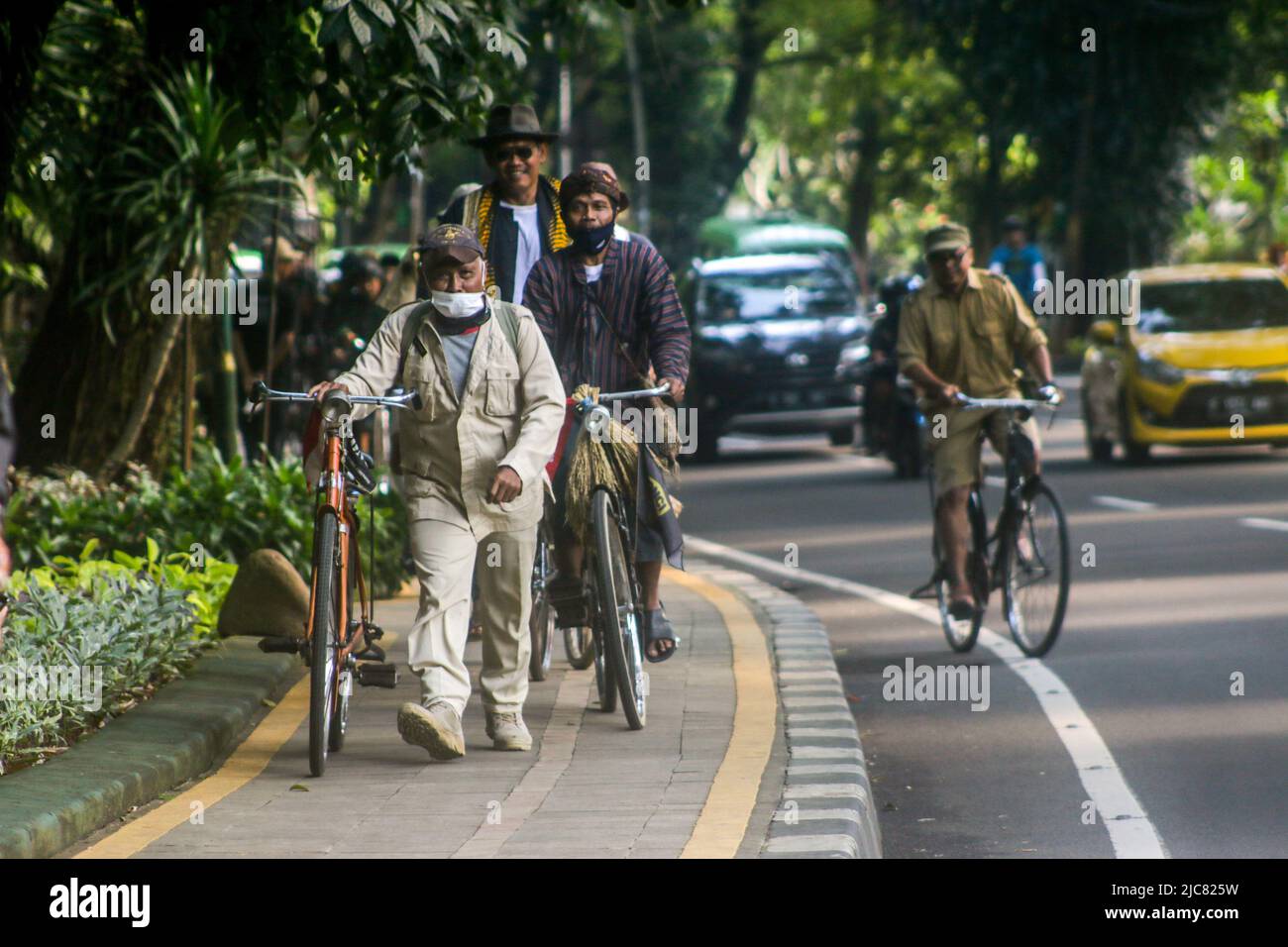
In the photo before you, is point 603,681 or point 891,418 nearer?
point 603,681

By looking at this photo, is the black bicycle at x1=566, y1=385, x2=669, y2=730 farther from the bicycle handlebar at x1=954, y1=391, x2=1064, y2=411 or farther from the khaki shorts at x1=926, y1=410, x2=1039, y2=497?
the khaki shorts at x1=926, y1=410, x2=1039, y2=497

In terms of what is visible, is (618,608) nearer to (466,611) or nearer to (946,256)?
(466,611)

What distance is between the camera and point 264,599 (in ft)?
30.7

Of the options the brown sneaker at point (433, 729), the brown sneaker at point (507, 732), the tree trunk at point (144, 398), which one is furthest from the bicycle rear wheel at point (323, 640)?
the tree trunk at point (144, 398)

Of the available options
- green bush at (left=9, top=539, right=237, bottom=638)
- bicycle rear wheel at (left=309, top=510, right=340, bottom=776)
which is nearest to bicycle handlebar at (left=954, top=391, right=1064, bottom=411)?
green bush at (left=9, top=539, right=237, bottom=638)

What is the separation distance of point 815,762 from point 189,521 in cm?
491


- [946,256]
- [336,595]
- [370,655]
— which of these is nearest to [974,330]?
[946,256]

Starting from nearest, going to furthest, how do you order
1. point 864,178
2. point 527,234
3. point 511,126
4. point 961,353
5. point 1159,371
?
1. point 511,126
2. point 527,234
3. point 961,353
4. point 1159,371
5. point 864,178

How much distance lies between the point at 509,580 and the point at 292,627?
2029 millimetres

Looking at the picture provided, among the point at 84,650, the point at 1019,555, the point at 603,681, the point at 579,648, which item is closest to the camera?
the point at 84,650

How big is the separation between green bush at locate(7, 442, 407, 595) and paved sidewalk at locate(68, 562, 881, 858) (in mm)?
2359

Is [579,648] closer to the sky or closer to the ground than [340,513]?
closer to the ground
